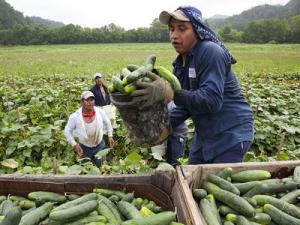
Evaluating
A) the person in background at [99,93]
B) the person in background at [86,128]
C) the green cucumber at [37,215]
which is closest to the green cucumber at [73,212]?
the green cucumber at [37,215]

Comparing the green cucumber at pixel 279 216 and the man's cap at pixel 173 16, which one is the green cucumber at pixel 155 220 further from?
the man's cap at pixel 173 16

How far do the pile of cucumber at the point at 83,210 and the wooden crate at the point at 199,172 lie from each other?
0.17 meters

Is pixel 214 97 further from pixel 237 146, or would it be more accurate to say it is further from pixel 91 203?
pixel 91 203

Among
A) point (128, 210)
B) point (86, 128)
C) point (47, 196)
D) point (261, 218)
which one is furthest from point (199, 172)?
point (86, 128)

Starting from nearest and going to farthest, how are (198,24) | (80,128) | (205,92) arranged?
(205,92) < (198,24) < (80,128)

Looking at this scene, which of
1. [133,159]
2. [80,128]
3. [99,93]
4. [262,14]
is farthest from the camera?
[262,14]

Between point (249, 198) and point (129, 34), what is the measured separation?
82.8m

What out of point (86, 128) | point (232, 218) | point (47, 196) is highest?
point (47, 196)

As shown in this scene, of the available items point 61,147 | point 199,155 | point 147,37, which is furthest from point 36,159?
point 147,37

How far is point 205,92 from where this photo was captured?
2.86 m

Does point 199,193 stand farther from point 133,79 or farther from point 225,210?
point 133,79

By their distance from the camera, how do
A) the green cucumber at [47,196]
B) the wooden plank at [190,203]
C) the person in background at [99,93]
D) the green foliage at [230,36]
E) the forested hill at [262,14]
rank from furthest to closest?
1. the forested hill at [262,14]
2. the green foliage at [230,36]
3. the person in background at [99,93]
4. the green cucumber at [47,196]
5. the wooden plank at [190,203]

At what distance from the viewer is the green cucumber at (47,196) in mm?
2709

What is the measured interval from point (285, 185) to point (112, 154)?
5180 mm
